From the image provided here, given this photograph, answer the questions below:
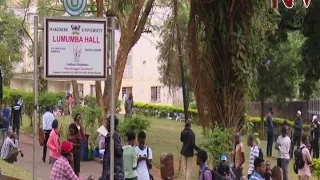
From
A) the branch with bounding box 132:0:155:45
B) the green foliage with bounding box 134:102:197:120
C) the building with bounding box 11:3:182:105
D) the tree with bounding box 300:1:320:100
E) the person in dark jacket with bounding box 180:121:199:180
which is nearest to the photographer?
the person in dark jacket with bounding box 180:121:199:180

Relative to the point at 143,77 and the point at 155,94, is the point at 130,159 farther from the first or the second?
the point at 155,94

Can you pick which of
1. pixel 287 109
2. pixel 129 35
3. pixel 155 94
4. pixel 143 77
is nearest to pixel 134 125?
pixel 129 35

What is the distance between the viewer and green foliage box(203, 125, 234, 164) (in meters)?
13.3

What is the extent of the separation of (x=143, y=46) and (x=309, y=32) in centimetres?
3075

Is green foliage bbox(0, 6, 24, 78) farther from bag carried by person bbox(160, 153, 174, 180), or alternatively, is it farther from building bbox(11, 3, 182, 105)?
bag carried by person bbox(160, 153, 174, 180)

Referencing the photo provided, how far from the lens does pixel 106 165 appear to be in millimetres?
10969

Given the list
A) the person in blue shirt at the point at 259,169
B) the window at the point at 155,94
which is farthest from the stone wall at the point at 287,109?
the person in blue shirt at the point at 259,169

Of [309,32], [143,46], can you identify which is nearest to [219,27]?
[309,32]

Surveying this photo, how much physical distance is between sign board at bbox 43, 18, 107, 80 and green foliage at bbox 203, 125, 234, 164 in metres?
5.27

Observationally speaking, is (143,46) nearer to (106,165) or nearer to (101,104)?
(101,104)

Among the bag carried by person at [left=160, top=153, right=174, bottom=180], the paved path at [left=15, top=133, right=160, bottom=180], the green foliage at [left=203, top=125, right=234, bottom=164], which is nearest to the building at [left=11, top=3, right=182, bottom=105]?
the paved path at [left=15, top=133, right=160, bottom=180]

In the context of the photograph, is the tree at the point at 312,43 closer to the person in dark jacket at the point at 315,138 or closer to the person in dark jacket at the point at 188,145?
the person in dark jacket at the point at 315,138

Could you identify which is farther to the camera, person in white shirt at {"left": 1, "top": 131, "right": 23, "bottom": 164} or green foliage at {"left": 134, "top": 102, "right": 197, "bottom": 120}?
green foliage at {"left": 134, "top": 102, "right": 197, "bottom": 120}

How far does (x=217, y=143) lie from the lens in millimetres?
13305
